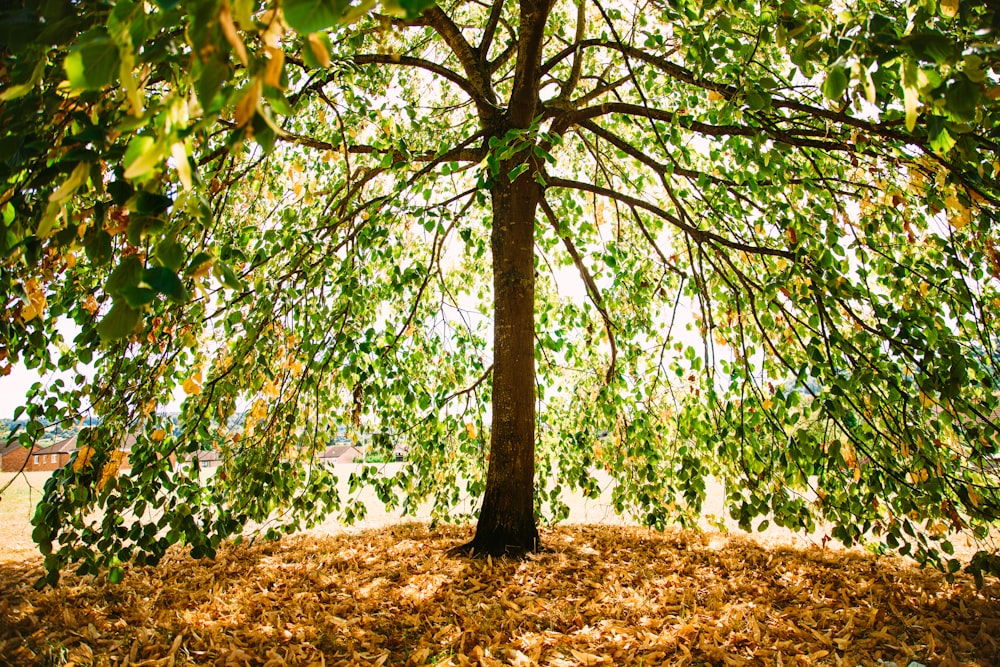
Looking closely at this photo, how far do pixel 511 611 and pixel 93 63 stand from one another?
97.1 inches

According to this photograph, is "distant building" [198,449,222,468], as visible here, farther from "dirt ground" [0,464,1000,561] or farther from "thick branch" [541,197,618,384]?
"thick branch" [541,197,618,384]

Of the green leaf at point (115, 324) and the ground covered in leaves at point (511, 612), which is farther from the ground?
the green leaf at point (115, 324)

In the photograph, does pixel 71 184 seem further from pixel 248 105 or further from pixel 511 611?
pixel 511 611

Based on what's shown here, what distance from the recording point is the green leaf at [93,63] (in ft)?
2.03

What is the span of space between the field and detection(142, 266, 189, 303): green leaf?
73.4 inches

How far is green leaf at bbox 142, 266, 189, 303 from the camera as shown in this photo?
71 cm

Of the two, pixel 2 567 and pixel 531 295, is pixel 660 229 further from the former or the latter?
pixel 2 567

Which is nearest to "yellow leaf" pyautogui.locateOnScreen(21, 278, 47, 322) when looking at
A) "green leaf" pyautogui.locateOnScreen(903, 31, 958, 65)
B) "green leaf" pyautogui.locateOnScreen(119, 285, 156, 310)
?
"green leaf" pyautogui.locateOnScreen(119, 285, 156, 310)

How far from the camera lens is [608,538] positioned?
3.88 meters

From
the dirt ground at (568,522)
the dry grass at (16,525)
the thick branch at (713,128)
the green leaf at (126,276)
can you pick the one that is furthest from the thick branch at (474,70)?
the dry grass at (16,525)

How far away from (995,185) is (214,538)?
3133 millimetres

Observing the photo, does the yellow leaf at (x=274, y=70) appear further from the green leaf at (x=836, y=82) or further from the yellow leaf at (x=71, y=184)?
the green leaf at (x=836, y=82)

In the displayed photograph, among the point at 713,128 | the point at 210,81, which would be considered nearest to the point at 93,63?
the point at 210,81

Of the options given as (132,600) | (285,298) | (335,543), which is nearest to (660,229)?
(285,298)
